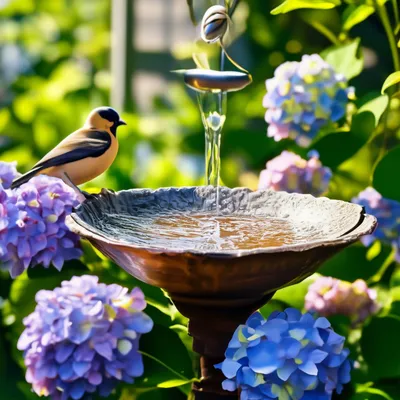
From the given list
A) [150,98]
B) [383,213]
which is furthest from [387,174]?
[150,98]

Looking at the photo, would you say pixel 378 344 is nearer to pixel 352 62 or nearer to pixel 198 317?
pixel 198 317

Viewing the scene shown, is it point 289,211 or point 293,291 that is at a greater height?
point 289,211

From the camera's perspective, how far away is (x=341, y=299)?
64.4 inches

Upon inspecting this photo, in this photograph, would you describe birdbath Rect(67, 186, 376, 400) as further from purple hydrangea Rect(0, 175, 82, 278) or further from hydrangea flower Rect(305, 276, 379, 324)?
hydrangea flower Rect(305, 276, 379, 324)

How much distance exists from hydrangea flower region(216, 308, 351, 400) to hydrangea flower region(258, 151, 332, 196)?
0.57 meters

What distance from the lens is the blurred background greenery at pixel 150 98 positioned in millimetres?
1698

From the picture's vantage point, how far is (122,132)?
2.73m

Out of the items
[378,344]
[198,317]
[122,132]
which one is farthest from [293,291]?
[122,132]

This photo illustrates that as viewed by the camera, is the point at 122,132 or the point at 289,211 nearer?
the point at 289,211

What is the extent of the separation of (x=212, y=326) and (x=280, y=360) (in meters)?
0.17

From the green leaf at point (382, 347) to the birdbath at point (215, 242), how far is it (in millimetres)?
292

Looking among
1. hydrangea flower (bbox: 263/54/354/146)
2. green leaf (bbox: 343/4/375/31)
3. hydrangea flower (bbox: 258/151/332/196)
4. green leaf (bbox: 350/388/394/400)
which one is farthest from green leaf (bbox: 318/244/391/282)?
green leaf (bbox: 343/4/375/31)

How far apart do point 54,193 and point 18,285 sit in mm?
302

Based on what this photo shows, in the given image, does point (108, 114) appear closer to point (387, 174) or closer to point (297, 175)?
point (297, 175)
